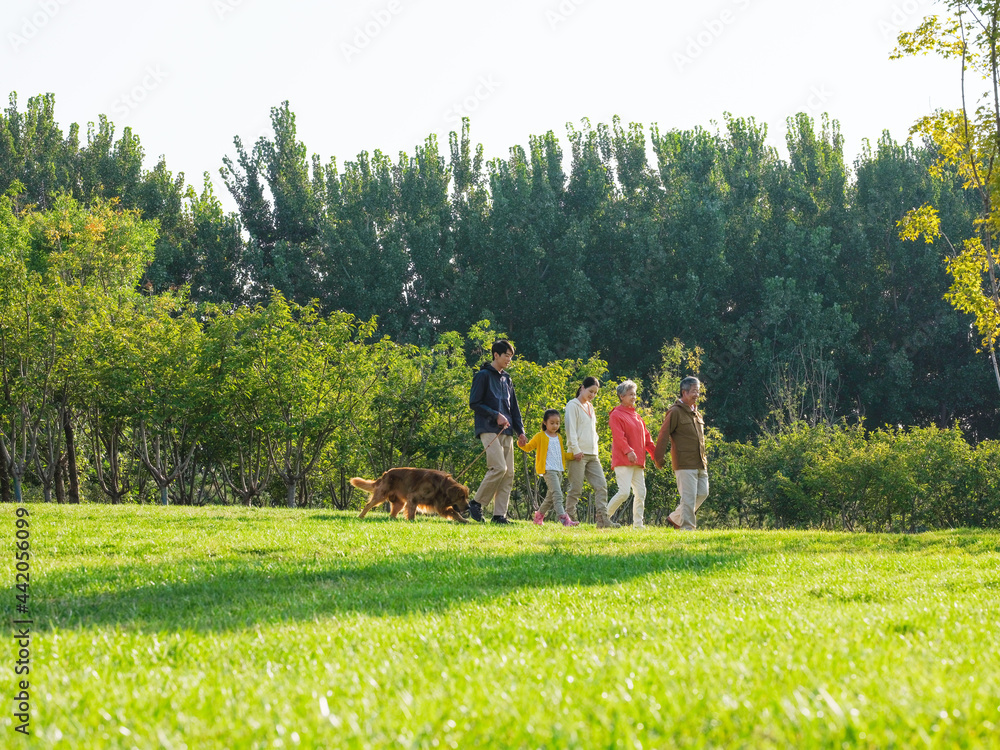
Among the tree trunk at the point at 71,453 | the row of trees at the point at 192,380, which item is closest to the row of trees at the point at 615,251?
the row of trees at the point at 192,380

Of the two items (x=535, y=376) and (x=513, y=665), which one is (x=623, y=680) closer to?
(x=513, y=665)

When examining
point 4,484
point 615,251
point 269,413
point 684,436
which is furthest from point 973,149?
point 615,251

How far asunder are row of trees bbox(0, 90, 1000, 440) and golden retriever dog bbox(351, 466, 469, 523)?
25.5m

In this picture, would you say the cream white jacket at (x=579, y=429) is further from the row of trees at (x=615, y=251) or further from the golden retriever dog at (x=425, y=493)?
the row of trees at (x=615, y=251)

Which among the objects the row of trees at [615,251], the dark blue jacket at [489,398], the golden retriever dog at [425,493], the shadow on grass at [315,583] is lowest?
the shadow on grass at [315,583]

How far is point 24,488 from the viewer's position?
30.3 metres

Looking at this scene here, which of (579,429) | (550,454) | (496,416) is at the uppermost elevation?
(496,416)

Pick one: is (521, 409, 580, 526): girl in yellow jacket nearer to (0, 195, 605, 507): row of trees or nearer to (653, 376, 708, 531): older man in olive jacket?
(653, 376, 708, 531): older man in olive jacket

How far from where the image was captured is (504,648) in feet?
13.4

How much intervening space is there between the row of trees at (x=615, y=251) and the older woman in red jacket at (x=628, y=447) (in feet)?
84.1

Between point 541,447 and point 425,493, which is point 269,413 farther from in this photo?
point 425,493

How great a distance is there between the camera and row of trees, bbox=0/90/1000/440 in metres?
40.3

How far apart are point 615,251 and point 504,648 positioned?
132 ft

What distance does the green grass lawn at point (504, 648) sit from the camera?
276 centimetres
